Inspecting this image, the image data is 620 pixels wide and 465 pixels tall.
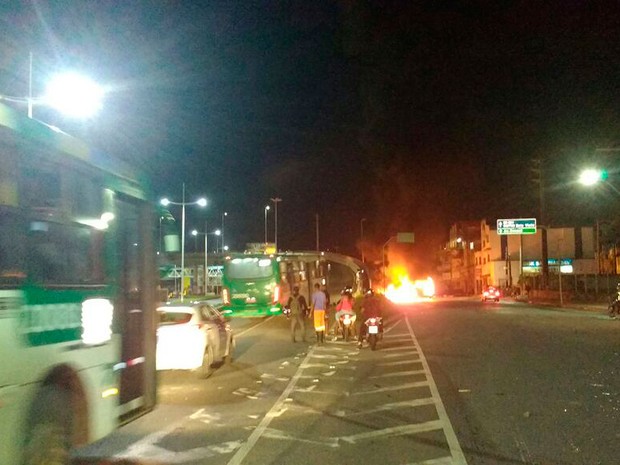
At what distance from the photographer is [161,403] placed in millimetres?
12648

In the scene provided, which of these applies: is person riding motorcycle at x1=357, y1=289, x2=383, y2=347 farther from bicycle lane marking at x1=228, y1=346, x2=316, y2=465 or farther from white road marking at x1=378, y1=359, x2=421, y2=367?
bicycle lane marking at x1=228, y1=346, x2=316, y2=465

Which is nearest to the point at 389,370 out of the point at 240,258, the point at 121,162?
the point at 121,162

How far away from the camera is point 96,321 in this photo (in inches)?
311

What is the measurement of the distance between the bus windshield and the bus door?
24559 mm

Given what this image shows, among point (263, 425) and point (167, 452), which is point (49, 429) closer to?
point (167, 452)

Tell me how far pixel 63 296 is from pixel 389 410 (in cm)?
622

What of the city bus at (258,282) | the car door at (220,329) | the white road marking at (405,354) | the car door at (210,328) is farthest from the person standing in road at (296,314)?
the city bus at (258,282)

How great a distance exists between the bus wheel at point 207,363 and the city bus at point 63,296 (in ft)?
18.7

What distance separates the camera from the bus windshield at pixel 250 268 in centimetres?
3453

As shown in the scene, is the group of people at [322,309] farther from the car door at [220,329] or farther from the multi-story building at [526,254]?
the multi-story building at [526,254]

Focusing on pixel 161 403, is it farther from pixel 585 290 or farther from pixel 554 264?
pixel 554 264

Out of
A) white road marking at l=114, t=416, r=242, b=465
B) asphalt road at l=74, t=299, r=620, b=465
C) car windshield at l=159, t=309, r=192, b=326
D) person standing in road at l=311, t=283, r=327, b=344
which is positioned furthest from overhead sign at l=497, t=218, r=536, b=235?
white road marking at l=114, t=416, r=242, b=465

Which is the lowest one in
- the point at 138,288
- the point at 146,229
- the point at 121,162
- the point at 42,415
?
the point at 42,415

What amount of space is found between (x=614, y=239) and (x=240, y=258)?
39.6 metres
